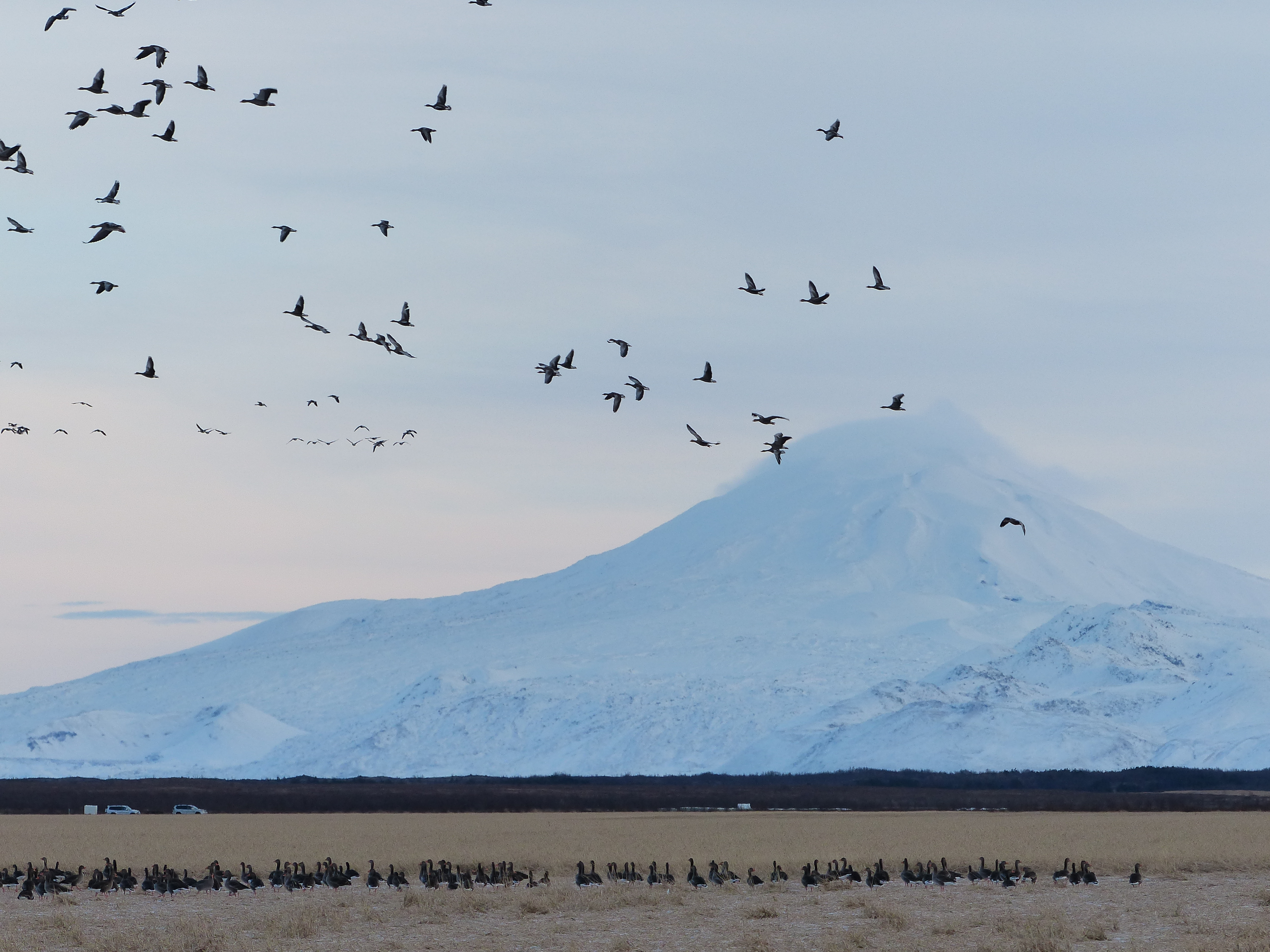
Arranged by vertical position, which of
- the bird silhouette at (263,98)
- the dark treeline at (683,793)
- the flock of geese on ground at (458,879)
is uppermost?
the bird silhouette at (263,98)

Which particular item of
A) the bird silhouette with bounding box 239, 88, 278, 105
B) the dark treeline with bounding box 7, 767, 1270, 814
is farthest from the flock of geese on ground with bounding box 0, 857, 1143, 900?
the dark treeline with bounding box 7, 767, 1270, 814

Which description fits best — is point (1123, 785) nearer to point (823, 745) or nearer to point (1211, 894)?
point (823, 745)

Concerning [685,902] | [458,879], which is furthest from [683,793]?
[685,902]

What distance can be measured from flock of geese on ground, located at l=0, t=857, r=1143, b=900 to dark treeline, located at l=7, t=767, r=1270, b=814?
57.7m

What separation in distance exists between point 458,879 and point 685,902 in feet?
28.2

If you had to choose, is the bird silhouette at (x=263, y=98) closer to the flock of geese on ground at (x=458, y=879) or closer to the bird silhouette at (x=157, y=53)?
the bird silhouette at (x=157, y=53)

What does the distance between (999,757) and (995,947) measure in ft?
498

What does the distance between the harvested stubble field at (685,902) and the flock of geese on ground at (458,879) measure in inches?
19.7

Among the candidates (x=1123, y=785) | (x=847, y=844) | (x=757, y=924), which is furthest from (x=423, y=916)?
(x=1123, y=785)

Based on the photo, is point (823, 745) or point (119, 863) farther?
point (823, 745)

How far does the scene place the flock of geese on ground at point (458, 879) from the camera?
45188 millimetres

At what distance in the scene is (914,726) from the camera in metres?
190

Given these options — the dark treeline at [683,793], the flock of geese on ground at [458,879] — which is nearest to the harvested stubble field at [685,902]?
the flock of geese on ground at [458,879]

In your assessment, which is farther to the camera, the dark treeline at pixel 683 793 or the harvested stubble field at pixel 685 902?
the dark treeline at pixel 683 793
